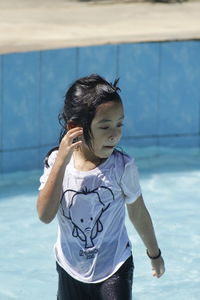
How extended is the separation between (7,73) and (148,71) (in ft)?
3.82

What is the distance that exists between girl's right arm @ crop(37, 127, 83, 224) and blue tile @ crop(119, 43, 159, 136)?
153 inches

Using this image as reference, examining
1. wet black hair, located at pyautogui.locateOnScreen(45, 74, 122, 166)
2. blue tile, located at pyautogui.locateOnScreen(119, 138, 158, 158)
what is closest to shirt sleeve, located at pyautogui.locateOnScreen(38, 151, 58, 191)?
wet black hair, located at pyautogui.locateOnScreen(45, 74, 122, 166)

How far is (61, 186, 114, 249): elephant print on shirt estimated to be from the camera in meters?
3.63

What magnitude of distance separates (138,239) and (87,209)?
263 cm

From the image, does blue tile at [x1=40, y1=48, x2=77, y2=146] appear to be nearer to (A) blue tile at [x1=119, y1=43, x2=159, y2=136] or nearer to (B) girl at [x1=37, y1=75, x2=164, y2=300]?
(A) blue tile at [x1=119, y1=43, x2=159, y2=136]

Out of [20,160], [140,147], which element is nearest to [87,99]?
[20,160]

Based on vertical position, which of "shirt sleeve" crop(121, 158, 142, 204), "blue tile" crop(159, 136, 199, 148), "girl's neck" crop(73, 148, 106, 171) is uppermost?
"girl's neck" crop(73, 148, 106, 171)

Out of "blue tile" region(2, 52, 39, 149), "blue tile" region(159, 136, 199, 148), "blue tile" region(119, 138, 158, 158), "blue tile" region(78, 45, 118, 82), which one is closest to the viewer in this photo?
"blue tile" region(2, 52, 39, 149)

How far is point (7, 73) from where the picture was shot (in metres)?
6.92

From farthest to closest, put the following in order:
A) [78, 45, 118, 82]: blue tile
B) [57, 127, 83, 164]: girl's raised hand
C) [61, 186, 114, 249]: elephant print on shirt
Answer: [78, 45, 118, 82]: blue tile, [61, 186, 114, 249]: elephant print on shirt, [57, 127, 83, 164]: girl's raised hand

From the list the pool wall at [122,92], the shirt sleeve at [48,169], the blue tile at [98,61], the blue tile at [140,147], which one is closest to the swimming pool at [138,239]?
the blue tile at [140,147]

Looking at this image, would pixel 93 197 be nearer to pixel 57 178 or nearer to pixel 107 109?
pixel 57 178

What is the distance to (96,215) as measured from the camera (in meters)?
3.64

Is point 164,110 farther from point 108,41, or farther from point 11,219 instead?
point 11,219
